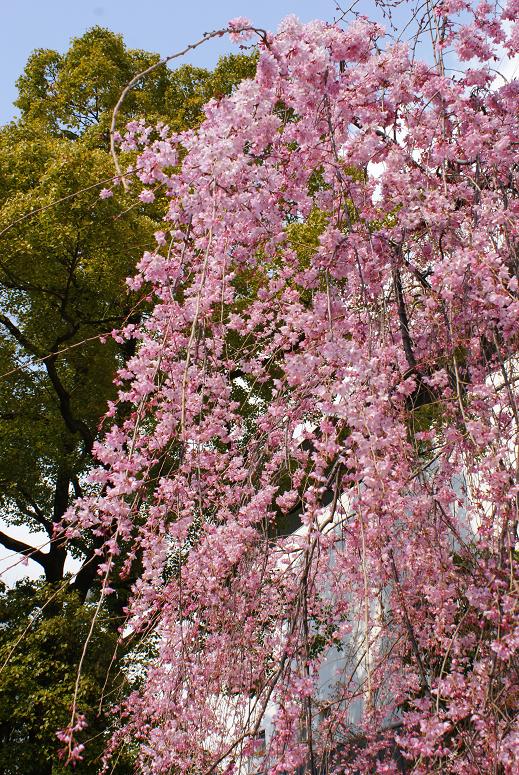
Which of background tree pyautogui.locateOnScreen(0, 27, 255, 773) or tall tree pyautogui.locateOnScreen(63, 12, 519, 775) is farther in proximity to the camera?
background tree pyautogui.locateOnScreen(0, 27, 255, 773)

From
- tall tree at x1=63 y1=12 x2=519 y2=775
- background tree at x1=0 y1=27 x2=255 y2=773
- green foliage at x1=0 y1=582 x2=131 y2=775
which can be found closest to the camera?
tall tree at x1=63 y1=12 x2=519 y2=775

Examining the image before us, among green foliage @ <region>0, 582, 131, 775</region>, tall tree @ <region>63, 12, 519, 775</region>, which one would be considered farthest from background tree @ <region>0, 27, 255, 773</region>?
tall tree @ <region>63, 12, 519, 775</region>

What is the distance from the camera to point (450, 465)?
9.68ft

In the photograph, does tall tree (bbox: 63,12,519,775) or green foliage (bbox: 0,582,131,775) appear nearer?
tall tree (bbox: 63,12,519,775)

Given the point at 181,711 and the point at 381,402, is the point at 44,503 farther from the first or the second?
the point at 381,402

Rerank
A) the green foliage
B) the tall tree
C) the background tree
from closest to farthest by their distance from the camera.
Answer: the tall tree < the green foliage < the background tree

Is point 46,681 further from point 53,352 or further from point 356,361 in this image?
point 356,361

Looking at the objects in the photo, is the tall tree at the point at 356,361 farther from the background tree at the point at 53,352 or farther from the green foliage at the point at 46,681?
the background tree at the point at 53,352

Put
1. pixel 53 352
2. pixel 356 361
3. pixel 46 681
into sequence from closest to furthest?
pixel 356 361, pixel 46 681, pixel 53 352

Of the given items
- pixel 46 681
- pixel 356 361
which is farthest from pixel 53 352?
pixel 356 361

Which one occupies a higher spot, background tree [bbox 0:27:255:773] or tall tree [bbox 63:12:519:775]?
background tree [bbox 0:27:255:773]

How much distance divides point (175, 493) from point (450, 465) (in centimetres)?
111

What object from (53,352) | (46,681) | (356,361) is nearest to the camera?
(356,361)

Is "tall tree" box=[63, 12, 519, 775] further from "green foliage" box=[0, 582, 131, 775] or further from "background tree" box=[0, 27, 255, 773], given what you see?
"background tree" box=[0, 27, 255, 773]
